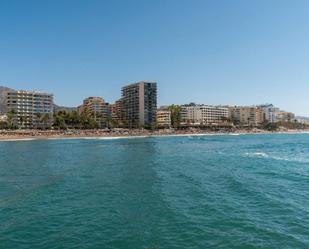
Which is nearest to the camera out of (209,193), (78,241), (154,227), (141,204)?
(78,241)

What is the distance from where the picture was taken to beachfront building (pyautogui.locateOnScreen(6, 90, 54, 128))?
553 ft

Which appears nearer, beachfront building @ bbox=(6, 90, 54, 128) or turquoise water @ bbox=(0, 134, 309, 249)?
turquoise water @ bbox=(0, 134, 309, 249)

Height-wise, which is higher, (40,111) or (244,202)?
(40,111)

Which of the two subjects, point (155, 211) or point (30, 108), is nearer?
point (155, 211)

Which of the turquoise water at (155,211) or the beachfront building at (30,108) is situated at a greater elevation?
the beachfront building at (30,108)

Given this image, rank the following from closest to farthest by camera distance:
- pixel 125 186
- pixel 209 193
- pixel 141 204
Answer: pixel 141 204 → pixel 209 193 → pixel 125 186

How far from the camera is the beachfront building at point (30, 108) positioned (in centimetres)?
16862

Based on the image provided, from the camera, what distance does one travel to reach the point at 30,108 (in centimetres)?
18100

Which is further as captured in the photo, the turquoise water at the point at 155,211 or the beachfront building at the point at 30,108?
the beachfront building at the point at 30,108

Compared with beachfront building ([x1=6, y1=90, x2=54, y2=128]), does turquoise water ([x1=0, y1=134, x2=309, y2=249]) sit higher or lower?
lower

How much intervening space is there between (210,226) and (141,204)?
16.9ft

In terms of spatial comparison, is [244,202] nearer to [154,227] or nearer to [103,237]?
[154,227]

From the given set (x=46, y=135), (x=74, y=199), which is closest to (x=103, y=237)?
(x=74, y=199)

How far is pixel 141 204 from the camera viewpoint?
18562mm
